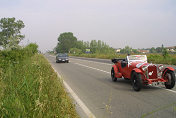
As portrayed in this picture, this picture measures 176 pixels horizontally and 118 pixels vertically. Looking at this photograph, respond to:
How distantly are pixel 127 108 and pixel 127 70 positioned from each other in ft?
12.2

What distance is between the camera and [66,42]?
454ft

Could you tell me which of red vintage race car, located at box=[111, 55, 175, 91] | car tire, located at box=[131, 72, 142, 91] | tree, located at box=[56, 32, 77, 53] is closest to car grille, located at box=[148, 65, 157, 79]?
red vintage race car, located at box=[111, 55, 175, 91]

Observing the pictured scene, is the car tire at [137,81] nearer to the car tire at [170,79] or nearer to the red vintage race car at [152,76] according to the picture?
the red vintage race car at [152,76]

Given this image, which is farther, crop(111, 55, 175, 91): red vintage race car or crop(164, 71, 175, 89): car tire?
crop(164, 71, 175, 89): car tire

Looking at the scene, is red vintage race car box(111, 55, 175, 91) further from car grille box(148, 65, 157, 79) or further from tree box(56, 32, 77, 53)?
tree box(56, 32, 77, 53)

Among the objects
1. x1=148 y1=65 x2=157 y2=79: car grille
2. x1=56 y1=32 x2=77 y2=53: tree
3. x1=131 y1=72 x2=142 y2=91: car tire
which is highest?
x1=56 y1=32 x2=77 y2=53: tree

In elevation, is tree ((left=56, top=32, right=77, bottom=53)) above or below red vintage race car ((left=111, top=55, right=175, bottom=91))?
above

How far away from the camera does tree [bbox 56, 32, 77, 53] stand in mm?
138250

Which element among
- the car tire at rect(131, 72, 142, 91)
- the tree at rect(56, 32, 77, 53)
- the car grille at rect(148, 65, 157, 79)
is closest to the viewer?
the car tire at rect(131, 72, 142, 91)

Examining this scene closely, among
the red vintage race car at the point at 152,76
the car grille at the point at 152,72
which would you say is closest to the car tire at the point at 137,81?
the red vintage race car at the point at 152,76

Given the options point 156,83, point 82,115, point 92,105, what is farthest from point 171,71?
point 82,115

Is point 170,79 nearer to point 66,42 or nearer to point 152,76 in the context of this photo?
point 152,76

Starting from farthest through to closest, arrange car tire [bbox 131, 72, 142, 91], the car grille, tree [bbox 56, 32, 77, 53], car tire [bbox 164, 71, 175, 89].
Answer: tree [bbox 56, 32, 77, 53]
the car grille
car tire [bbox 164, 71, 175, 89]
car tire [bbox 131, 72, 142, 91]

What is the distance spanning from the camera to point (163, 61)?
24.2 m
